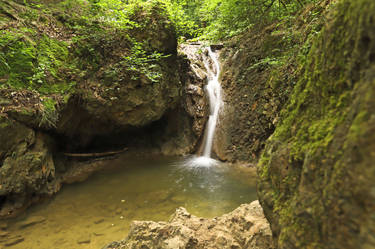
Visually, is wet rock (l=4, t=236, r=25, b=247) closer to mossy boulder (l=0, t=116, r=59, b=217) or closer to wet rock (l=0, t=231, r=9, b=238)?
wet rock (l=0, t=231, r=9, b=238)

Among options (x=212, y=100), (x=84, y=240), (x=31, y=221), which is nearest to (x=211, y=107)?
(x=212, y=100)

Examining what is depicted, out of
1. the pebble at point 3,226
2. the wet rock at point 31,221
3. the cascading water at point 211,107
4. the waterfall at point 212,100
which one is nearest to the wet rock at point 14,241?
the wet rock at point 31,221

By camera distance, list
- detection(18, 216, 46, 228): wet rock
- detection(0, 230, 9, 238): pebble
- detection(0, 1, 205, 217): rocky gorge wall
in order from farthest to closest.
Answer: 1. detection(0, 1, 205, 217): rocky gorge wall
2. detection(18, 216, 46, 228): wet rock
3. detection(0, 230, 9, 238): pebble

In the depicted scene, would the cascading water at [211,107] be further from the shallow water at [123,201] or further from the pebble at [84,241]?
the pebble at [84,241]

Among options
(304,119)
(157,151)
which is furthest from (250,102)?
(304,119)

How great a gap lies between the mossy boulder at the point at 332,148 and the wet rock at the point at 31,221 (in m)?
4.75

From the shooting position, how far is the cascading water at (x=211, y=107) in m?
7.77

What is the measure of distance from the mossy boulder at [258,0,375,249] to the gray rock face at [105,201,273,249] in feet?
2.40

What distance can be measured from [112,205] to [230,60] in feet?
26.6

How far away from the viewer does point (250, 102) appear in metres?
7.52

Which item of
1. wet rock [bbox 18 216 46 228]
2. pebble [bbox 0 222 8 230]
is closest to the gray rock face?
wet rock [bbox 18 216 46 228]

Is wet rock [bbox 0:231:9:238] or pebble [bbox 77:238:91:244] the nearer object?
pebble [bbox 77:238:91:244]

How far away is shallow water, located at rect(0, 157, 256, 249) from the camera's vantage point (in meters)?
3.60

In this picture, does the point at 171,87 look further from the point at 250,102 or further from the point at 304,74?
the point at 304,74
